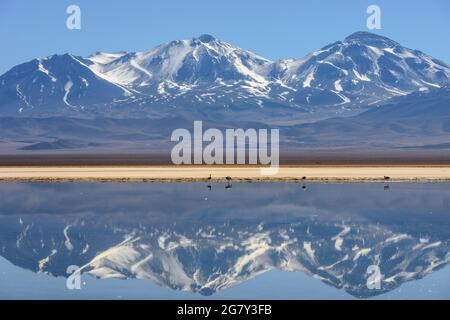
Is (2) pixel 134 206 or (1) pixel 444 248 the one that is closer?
(1) pixel 444 248

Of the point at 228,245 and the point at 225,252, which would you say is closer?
the point at 225,252

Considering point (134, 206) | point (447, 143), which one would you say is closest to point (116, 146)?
point (447, 143)

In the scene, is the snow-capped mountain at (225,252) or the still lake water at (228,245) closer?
the still lake water at (228,245)

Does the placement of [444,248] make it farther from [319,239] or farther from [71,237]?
[71,237]

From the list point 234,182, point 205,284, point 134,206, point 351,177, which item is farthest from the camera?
point 351,177

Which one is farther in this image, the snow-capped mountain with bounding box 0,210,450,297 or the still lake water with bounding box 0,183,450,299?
the snow-capped mountain with bounding box 0,210,450,297

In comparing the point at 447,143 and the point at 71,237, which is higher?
the point at 447,143

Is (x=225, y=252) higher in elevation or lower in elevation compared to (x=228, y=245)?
lower
